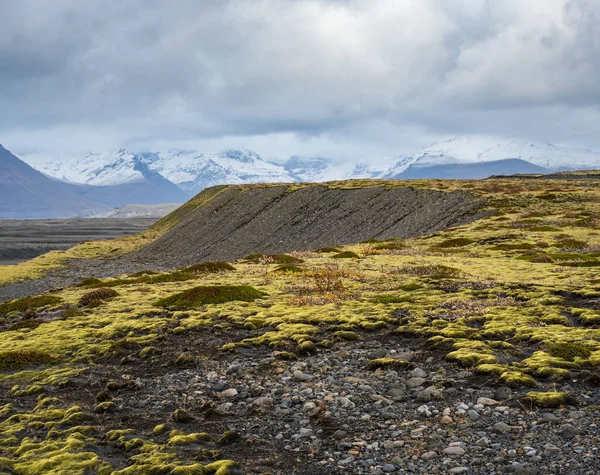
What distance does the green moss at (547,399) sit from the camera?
455 inches

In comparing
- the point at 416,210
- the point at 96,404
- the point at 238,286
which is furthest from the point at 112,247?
the point at 96,404

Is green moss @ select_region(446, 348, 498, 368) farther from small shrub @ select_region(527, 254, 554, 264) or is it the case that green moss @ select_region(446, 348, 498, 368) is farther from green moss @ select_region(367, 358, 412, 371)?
small shrub @ select_region(527, 254, 554, 264)

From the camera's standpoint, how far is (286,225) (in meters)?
99.9

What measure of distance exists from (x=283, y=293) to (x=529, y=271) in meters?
15.1

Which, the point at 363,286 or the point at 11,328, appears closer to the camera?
the point at 11,328

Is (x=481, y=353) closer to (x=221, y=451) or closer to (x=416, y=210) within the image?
(x=221, y=451)

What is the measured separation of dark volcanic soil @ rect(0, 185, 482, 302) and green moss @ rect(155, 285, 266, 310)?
47653 millimetres

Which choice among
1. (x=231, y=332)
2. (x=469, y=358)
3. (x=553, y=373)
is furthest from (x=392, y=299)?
(x=553, y=373)

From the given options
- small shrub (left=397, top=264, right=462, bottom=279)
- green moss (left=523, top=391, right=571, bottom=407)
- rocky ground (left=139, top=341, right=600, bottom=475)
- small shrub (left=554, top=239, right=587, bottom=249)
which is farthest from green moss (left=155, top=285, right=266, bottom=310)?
small shrub (left=554, top=239, right=587, bottom=249)

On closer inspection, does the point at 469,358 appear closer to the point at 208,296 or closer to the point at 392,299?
the point at 392,299

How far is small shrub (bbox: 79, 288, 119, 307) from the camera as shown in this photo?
1029 inches

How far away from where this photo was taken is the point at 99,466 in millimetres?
9875

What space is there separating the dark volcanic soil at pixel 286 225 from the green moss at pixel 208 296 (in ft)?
156

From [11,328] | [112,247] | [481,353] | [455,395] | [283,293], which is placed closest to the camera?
[455,395]
